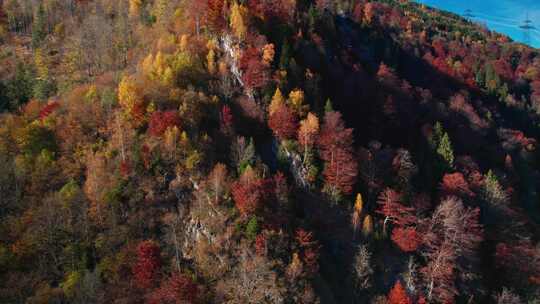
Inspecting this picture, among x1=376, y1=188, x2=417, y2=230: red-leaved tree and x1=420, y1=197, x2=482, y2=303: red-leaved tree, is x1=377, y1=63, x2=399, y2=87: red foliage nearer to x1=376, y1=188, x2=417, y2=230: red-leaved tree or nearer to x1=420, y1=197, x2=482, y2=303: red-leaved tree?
x1=420, y1=197, x2=482, y2=303: red-leaved tree

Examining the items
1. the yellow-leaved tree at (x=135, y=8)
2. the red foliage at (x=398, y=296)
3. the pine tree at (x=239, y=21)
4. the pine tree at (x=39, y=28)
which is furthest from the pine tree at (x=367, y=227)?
the pine tree at (x=39, y=28)

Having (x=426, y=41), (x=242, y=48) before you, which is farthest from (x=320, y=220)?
(x=426, y=41)

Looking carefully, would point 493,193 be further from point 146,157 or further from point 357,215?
point 146,157

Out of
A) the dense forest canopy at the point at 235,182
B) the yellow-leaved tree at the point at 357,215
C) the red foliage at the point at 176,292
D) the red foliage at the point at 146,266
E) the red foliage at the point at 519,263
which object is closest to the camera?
the red foliage at the point at 176,292

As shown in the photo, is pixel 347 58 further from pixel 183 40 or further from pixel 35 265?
pixel 35 265

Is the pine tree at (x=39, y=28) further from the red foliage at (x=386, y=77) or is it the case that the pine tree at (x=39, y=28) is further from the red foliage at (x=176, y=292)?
the red foliage at (x=386, y=77)

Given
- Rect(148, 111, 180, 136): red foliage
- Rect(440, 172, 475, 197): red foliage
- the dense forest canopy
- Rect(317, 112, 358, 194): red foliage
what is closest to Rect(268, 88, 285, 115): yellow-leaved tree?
the dense forest canopy

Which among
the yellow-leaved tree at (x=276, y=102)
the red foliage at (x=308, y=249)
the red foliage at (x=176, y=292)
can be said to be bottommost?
the red foliage at (x=176, y=292)
